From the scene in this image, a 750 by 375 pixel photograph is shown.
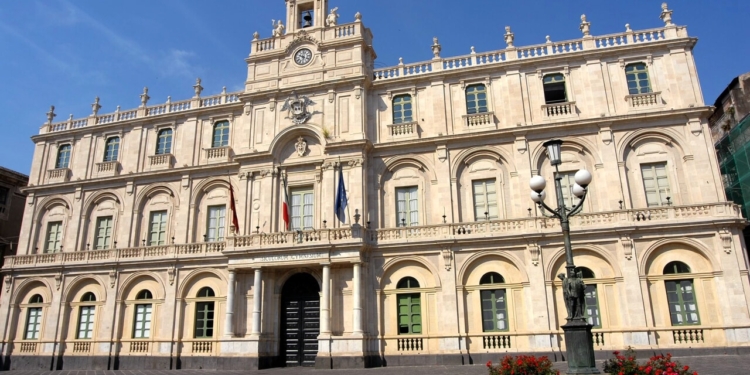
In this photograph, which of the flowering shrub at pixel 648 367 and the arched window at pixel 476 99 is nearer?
the flowering shrub at pixel 648 367

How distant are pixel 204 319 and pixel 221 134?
10.1 m

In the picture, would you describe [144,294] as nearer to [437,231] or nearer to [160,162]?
[160,162]

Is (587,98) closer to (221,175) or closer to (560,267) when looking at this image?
(560,267)

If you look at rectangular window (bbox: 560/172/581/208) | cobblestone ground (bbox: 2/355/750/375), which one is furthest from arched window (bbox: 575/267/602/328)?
rectangular window (bbox: 560/172/581/208)

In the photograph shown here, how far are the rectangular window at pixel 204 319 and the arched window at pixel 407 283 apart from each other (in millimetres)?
9781

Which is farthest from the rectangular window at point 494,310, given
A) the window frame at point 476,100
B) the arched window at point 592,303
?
the window frame at point 476,100

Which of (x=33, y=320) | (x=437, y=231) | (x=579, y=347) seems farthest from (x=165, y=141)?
(x=579, y=347)

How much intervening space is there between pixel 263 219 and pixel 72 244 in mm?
12461

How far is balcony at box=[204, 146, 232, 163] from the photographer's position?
28.9 metres

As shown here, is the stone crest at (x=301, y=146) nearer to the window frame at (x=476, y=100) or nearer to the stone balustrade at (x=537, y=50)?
the stone balustrade at (x=537, y=50)

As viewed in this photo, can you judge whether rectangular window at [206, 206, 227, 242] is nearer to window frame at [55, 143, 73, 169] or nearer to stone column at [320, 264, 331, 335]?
stone column at [320, 264, 331, 335]

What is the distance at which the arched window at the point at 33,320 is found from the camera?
95.7 ft

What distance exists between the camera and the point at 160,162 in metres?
30.1

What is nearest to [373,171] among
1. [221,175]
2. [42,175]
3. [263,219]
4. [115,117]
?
[263,219]
